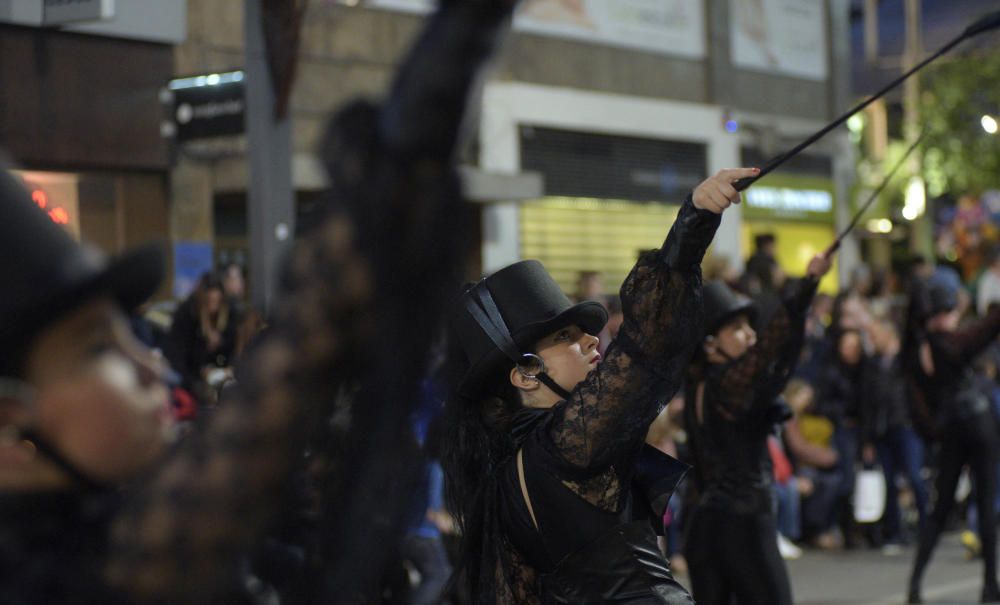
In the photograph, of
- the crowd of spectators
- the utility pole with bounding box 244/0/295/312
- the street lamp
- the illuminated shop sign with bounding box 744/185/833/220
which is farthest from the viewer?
the illuminated shop sign with bounding box 744/185/833/220

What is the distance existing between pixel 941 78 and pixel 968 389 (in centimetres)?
2279

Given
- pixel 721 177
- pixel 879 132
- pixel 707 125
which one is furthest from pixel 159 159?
pixel 879 132

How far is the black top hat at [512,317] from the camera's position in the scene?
4.10m

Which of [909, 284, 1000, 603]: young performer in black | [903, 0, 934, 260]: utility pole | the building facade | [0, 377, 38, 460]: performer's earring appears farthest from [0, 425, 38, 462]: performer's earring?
[903, 0, 934, 260]: utility pole

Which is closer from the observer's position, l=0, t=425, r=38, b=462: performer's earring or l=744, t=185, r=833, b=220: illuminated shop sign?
l=0, t=425, r=38, b=462: performer's earring

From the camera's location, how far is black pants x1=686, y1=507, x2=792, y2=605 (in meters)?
6.29

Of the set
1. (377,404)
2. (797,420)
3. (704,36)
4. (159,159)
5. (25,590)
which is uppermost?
(704,36)

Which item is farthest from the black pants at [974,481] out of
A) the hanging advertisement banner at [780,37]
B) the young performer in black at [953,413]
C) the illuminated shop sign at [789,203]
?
the hanging advertisement banner at [780,37]

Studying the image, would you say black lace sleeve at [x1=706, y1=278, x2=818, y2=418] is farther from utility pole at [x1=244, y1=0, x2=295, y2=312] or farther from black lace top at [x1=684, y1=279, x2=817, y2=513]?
utility pole at [x1=244, y1=0, x2=295, y2=312]

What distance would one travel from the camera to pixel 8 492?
175cm

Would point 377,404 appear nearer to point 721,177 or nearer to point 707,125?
point 721,177

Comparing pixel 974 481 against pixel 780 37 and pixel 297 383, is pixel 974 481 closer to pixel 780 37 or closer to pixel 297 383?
pixel 297 383

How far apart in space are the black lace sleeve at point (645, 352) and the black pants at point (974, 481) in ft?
24.3

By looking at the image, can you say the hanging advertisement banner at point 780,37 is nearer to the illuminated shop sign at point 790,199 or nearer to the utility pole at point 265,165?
the illuminated shop sign at point 790,199
